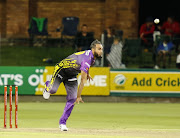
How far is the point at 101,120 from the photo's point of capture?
43.5 feet

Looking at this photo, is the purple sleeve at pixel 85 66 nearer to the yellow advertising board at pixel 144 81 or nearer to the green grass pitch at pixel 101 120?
the green grass pitch at pixel 101 120

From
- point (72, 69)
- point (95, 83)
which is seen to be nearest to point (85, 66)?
point (72, 69)

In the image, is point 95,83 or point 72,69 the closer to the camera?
point 72,69

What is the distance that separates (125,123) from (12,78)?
222 inches

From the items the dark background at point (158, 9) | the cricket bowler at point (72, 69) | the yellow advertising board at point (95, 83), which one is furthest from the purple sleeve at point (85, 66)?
the dark background at point (158, 9)

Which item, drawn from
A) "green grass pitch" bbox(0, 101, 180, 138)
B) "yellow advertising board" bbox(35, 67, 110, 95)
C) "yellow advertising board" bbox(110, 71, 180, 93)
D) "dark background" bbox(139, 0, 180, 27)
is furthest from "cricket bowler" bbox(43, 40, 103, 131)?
"dark background" bbox(139, 0, 180, 27)

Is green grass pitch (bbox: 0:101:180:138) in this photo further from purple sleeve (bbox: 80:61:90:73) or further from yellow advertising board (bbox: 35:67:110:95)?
purple sleeve (bbox: 80:61:90:73)

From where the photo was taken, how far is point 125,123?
12.7m

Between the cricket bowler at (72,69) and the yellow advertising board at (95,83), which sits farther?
the yellow advertising board at (95,83)

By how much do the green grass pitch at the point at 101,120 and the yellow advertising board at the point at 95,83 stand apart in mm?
495

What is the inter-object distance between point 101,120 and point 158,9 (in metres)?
17.6

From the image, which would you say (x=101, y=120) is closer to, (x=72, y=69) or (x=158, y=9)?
(x=72, y=69)

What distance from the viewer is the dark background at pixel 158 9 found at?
2947cm

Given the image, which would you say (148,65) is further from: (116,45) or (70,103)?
(70,103)
